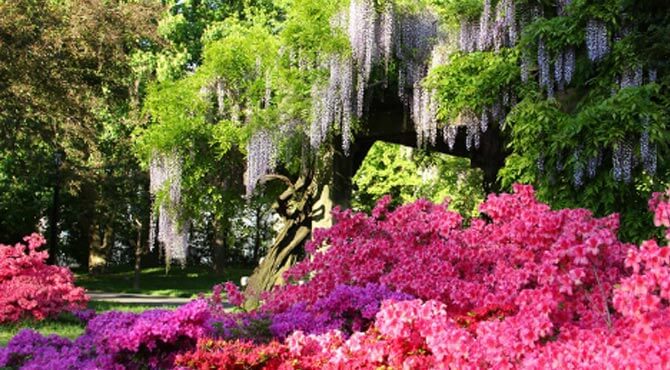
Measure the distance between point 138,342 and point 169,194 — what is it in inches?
386

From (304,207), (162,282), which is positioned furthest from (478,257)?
(162,282)

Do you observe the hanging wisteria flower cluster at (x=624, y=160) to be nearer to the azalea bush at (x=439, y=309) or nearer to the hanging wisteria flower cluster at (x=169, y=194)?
the azalea bush at (x=439, y=309)

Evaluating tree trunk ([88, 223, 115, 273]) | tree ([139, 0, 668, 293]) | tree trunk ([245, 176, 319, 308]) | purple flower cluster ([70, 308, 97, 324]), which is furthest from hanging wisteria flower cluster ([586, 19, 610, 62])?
tree trunk ([88, 223, 115, 273])

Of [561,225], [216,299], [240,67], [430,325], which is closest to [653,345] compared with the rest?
[430,325]

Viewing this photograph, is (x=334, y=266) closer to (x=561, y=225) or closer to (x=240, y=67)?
(x=561, y=225)

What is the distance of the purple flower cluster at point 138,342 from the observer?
442cm

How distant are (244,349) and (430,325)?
1.24 m

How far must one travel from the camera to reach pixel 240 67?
1402 centimetres

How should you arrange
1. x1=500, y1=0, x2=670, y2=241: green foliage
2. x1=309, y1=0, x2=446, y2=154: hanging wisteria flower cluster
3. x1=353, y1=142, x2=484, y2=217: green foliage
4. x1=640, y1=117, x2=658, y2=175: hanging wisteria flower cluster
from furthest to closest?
x1=353, y1=142, x2=484, y2=217: green foliage
x1=309, y1=0, x2=446, y2=154: hanging wisteria flower cluster
x1=500, y1=0, x2=670, y2=241: green foliage
x1=640, y1=117, x2=658, y2=175: hanging wisteria flower cluster

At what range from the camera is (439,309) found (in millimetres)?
3596

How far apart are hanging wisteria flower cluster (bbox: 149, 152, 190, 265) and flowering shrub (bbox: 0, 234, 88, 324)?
3821mm

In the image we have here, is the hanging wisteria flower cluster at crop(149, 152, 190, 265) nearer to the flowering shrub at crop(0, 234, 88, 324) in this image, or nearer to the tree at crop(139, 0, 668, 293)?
the tree at crop(139, 0, 668, 293)

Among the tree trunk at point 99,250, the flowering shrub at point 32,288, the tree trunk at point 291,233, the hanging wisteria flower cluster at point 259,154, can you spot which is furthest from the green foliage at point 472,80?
the tree trunk at point 99,250

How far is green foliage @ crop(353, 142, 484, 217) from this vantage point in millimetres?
18500
